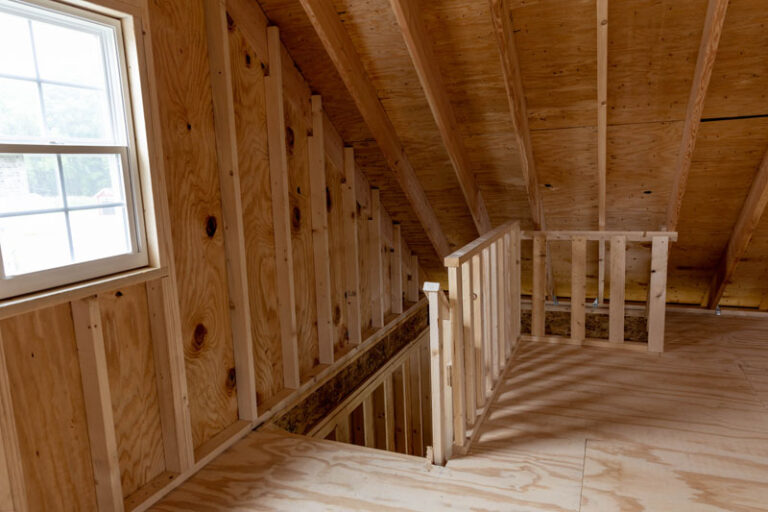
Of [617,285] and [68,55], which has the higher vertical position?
[68,55]

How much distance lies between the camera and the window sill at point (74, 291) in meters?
1.59

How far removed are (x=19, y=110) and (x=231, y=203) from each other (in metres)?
0.95

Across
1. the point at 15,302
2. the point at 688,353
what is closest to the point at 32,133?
the point at 15,302

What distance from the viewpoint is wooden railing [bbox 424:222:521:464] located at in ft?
7.22

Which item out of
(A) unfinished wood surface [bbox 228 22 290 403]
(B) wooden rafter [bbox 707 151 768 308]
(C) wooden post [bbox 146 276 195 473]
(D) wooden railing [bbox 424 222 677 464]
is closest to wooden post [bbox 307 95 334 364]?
(A) unfinished wood surface [bbox 228 22 290 403]

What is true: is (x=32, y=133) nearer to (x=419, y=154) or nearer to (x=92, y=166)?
(x=92, y=166)

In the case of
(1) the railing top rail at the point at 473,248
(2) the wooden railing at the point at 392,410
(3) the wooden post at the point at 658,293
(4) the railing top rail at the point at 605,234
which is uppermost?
(1) the railing top rail at the point at 473,248

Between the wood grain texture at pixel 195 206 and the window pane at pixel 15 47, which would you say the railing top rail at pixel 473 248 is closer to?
the wood grain texture at pixel 195 206

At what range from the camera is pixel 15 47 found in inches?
63.4

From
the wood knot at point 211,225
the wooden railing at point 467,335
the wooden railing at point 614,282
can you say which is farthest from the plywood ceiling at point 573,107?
the wood knot at point 211,225

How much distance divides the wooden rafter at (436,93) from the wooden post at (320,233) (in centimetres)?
71

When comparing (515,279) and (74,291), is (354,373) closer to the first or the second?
(515,279)

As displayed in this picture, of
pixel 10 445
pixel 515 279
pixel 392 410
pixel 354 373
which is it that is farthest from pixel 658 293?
pixel 10 445

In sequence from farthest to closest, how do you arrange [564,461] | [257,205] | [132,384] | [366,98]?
1. [366,98]
2. [257,205]
3. [564,461]
4. [132,384]
